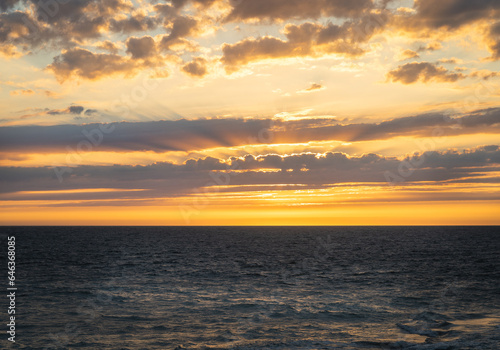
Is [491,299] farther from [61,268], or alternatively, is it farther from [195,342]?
[61,268]

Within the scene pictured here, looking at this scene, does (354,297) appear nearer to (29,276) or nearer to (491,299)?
(491,299)

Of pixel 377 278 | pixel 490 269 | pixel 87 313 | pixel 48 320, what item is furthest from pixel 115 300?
pixel 490 269

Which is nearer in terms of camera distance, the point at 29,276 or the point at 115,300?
the point at 115,300

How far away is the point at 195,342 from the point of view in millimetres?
24500

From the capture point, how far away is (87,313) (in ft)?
102

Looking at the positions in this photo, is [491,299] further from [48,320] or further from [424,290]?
[48,320]

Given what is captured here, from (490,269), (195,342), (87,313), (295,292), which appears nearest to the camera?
(195,342)

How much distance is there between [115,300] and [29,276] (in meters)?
20.4

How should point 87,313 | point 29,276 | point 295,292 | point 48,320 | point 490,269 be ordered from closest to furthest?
point 48,320 < point 87,313 < point 295,292 < point 29,276 < point 490,269

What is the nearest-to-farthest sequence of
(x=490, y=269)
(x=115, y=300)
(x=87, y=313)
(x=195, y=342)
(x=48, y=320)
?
(x=195, y=342), (x=48, y=320), (x=87, y=313), (x=115, y=300), (x=490, y=269)

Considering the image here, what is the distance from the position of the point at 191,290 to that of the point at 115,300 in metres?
8.22

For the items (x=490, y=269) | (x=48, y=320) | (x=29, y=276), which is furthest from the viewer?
(x=490, y=269)

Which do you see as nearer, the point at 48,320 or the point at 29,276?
the point at 48,320

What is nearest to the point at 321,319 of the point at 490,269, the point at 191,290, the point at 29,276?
the point at 191,290
